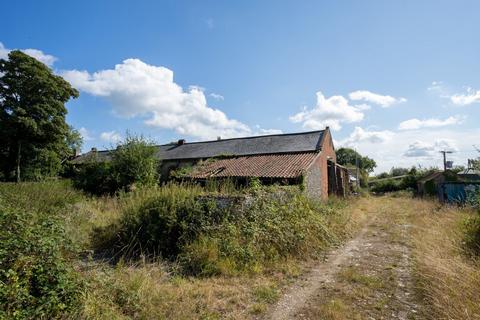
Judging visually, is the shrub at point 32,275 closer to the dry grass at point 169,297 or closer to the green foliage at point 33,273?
the green foliage at point 33,273

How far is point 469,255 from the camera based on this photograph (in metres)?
6.13

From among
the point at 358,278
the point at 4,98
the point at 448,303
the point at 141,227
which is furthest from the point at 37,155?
the point at 448,303

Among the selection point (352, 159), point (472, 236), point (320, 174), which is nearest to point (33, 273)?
point (472, 236)

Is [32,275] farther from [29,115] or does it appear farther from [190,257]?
[29,115]

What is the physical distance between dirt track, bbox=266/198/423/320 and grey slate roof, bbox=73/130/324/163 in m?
14.0

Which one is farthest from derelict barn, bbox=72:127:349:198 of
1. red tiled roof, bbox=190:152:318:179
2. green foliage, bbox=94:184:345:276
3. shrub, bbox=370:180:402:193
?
shrub, bbox=370:180:402:193

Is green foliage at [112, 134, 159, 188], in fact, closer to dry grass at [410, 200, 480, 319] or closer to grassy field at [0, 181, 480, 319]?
grassy field at [0, 181, 480, 319]

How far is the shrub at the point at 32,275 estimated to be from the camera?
326 centimetres

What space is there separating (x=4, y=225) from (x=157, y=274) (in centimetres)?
290

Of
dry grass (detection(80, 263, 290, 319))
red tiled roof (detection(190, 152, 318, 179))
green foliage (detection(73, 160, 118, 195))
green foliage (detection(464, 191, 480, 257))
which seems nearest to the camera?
dry grass (detection(80, 263, 290, 319))

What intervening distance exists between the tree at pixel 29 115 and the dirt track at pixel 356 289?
25.7 m

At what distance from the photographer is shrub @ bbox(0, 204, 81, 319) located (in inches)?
128

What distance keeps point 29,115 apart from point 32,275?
25.6m

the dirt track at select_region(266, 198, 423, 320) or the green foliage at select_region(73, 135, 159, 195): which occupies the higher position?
the green foliage at select_region(73, 135, 159, 195)
